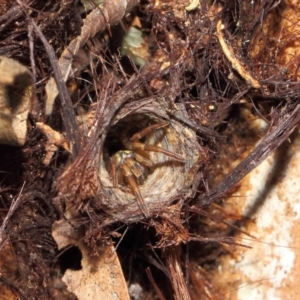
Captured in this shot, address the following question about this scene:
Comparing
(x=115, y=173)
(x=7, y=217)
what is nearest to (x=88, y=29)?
(x=115, y=173)

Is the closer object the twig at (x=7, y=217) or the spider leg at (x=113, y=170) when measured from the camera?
the twig at (x=7, y=217)

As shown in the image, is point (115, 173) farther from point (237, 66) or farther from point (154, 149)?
point (237, 66)

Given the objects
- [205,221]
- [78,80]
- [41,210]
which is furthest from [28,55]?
[205,221]

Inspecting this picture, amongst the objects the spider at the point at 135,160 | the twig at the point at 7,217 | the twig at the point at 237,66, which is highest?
the twig at the point at 237,66

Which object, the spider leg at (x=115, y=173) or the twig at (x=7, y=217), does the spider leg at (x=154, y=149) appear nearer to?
the spider leg at (x=115, y=173)

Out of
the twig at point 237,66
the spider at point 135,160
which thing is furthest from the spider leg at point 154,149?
the twig at point 237,66

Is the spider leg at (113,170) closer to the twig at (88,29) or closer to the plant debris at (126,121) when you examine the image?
the plant debris at (126,121)

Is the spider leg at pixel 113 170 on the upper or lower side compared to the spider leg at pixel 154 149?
lower

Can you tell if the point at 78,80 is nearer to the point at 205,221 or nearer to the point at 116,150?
the point at 116,150

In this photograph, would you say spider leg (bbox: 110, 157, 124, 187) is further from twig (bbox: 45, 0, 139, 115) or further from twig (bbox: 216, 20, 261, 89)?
twig (bbox: 216, 20, 261, 89)
